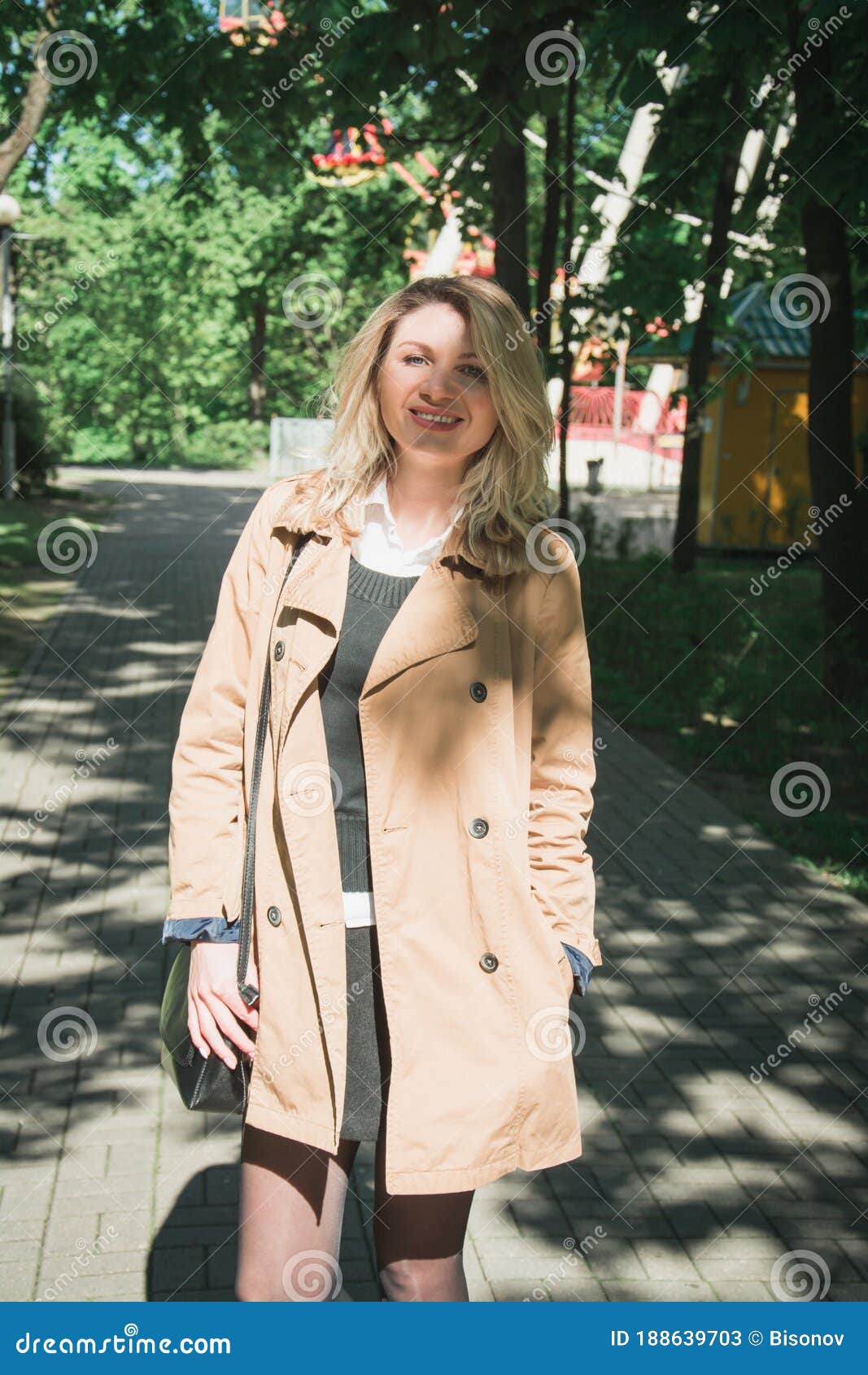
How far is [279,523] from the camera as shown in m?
2.39

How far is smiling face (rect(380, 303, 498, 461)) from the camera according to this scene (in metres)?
→ 2.32

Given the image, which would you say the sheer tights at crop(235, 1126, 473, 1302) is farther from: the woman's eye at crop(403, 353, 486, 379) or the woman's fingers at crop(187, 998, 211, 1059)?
the woman's eye at crop(403, 353, 486, 379)

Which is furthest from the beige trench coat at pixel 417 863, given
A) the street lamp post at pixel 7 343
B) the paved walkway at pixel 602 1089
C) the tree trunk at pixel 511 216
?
the street lamp post at pixel 7 343

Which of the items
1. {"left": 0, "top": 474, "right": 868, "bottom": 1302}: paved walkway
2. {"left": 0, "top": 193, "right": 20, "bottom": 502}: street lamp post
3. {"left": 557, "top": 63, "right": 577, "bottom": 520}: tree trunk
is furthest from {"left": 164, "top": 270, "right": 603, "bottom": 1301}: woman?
{"left": 0, "top": 193, "right": 20, "bottom": 502}: street lamp post

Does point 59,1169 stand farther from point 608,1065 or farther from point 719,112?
point 719,112

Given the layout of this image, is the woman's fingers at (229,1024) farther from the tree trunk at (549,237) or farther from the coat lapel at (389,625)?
the tree trunk at (549,237)

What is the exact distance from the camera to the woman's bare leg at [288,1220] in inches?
89.6

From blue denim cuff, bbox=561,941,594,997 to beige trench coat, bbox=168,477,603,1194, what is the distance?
2cm

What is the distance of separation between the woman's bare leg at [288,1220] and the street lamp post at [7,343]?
16995 millimetres

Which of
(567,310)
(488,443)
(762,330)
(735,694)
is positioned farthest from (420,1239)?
(762,330)

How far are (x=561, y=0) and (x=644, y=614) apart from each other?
5835mm

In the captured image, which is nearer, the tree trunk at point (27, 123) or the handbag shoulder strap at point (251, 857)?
the handbag shoulder strap at point (251, 857)

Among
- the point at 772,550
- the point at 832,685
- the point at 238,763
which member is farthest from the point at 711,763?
the point at 772,550

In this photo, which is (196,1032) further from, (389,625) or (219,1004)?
(389,625)
